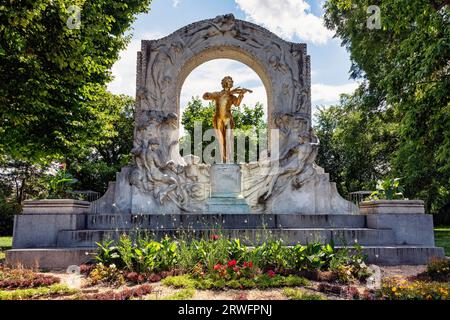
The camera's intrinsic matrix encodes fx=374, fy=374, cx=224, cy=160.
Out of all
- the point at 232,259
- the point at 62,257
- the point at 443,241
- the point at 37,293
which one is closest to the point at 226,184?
the point at 232,259

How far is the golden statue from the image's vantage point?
43.8ft

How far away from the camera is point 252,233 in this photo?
348 inches

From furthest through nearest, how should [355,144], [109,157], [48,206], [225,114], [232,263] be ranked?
[109,157], [355,144], [225,114], [48,206], [232,263]

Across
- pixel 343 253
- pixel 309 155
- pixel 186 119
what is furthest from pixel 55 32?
pixel 186 119

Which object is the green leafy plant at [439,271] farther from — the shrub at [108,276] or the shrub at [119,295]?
the shrub at [108,276]

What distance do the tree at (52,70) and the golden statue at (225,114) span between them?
4235 mm

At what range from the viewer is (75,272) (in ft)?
23.5

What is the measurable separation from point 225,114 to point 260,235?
5.83m

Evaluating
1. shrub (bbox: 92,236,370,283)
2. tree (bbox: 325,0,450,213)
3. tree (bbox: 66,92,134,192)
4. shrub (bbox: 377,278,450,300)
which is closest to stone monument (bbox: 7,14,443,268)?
shrub (bbox: 92,236,370,283)

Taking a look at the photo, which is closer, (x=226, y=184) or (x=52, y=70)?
(x=52, y=70)

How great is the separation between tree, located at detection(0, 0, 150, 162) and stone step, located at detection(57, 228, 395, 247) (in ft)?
12.0

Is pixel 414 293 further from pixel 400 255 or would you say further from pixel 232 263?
pixel 400 255

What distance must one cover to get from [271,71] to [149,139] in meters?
5.08

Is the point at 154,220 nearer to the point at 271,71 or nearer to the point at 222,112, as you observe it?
the point at 222,112
